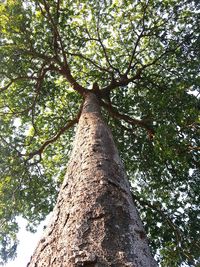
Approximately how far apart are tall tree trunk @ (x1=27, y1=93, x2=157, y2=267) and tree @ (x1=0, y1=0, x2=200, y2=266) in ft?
11.7

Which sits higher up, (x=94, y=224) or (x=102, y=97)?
(x=102, y=97)

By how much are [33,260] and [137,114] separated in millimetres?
7172

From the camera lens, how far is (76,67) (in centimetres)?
984

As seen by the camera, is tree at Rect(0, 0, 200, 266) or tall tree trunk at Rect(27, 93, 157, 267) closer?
tall tree trunk at Rect(27, 93, 157, 267)

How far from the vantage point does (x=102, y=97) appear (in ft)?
26.0

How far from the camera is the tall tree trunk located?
1.55 m

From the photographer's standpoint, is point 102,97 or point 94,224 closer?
point 94,224

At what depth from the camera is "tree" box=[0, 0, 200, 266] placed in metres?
6.71

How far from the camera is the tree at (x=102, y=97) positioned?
6.71 meters

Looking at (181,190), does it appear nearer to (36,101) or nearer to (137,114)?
(137,114)

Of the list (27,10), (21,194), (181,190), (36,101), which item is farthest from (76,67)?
(181,190)

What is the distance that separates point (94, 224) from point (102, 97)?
6.28 meters

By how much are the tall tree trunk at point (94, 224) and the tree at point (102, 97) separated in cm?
357

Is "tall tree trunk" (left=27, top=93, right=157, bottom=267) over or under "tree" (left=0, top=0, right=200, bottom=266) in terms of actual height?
under
